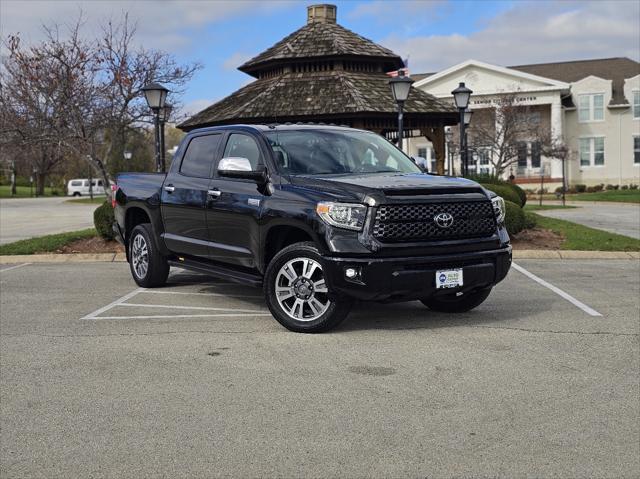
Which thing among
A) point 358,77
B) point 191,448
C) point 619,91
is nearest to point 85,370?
point 191,448

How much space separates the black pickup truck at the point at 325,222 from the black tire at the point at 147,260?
0.62 meters

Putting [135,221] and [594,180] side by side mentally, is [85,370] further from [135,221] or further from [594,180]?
[594,180]

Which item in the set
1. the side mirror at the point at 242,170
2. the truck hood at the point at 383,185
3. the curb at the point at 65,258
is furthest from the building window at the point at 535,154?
the side mirror at the point at 242,170

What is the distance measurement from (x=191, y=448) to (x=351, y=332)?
10.6ft

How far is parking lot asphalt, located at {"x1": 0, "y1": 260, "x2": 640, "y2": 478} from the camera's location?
4.27 meters

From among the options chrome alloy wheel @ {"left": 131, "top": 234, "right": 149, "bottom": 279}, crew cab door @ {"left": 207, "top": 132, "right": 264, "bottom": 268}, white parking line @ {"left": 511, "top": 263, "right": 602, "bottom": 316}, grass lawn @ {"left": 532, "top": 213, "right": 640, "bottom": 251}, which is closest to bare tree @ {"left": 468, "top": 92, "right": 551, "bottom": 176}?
grass lawn @ {"left": 532, "top": 213, "right": 640, "bottom": 251}

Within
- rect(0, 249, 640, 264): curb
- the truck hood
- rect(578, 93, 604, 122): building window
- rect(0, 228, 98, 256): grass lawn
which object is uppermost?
rect(578, 93, 604, 122): building window

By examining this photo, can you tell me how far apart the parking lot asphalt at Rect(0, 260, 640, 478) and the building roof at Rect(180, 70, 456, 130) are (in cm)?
1363

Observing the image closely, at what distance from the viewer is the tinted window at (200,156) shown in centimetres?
905

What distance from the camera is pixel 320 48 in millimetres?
24781

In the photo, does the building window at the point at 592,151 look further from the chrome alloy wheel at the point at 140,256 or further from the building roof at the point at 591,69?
the chrome alloy wheel at the point at 140,256

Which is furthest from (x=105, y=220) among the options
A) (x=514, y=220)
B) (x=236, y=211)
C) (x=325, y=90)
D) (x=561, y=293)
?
(x=325, y=90)

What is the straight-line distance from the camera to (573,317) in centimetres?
822

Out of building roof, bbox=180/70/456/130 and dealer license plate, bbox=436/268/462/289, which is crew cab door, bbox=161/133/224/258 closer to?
dealer license plate, bbox=436/268/462/289
